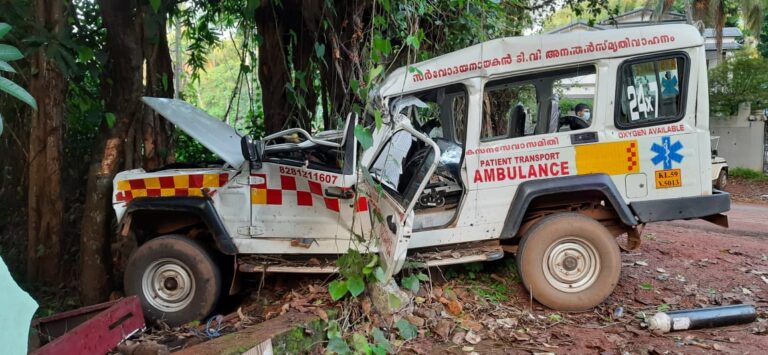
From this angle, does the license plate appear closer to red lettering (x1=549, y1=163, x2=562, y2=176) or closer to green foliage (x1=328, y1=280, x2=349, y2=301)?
red lettering (x1=549, y1=163, x2=562, y2=176)

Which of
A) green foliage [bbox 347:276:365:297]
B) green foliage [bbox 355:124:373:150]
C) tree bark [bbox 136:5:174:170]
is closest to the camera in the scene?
green foliage [bbox 355:124:373:150]

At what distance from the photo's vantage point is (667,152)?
4375 millimetres

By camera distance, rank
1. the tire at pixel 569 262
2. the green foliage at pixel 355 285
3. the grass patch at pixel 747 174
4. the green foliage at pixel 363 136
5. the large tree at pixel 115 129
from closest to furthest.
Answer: the green foliage at pixel 363 136 → the green foliage at pixel 355 285 → the tire at pixel 569 262 → the large tree at pixel 115 129 → the grass patch at pixel 747 174

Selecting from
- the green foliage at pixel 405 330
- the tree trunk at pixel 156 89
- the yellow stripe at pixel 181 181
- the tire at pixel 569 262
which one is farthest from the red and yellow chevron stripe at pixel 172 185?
the tire at pixel 569 262

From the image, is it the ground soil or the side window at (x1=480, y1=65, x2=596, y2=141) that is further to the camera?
the ground soil

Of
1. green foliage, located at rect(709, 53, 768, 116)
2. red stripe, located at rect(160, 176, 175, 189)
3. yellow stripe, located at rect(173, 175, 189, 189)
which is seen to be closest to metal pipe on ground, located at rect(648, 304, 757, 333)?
yellow stripe, located at rect(173, 175, 189, 189)

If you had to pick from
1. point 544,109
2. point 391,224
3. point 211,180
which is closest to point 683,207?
point 544,109

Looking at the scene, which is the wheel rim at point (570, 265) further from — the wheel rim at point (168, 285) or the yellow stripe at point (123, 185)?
the yellow stripe at point (123, 185)

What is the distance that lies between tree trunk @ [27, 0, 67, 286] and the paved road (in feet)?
23.0

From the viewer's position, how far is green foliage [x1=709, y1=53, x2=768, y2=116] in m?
14.5

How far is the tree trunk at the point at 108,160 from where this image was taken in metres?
5.21

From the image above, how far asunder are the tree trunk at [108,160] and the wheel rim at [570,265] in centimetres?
399

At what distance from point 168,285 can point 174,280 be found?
0.22 ft

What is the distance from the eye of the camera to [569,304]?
4.50 metres
